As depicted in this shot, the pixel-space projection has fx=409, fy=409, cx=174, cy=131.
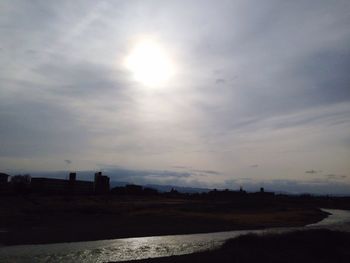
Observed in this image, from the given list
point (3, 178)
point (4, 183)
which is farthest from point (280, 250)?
point (3, 178)

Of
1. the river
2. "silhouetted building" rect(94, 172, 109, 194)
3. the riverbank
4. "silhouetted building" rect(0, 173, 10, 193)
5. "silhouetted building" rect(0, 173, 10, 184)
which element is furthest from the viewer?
"silhouetted building" rect(94, 172, 109, 194)

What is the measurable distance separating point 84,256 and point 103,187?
188ft

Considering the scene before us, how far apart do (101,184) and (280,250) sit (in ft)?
191

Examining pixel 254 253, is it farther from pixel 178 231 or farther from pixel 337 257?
pixel 178 231

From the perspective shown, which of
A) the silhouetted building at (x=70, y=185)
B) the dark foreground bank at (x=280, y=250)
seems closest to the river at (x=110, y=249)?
the dark foreground bank at (x=280, y=250)

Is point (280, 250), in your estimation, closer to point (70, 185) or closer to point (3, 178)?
point (70, 185)

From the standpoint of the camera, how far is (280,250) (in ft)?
85.4

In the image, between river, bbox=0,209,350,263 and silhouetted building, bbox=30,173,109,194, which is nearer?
river, bbox=0,209,350,263

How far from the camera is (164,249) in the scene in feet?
87.2

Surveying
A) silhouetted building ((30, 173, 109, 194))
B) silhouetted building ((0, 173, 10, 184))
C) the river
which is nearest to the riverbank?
the river

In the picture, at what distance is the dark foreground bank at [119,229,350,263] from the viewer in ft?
74.4

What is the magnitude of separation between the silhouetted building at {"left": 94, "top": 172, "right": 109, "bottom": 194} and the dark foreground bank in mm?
50370

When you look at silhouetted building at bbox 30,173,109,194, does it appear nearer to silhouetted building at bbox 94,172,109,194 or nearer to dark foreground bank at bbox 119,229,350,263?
silhouetted building at bbox 94,172,109,194

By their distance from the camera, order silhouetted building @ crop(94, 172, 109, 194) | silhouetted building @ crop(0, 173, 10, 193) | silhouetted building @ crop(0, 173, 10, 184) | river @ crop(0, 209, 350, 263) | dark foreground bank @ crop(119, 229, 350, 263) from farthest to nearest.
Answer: silhouetted building @ crop(94, 172, 109, 194)
silhouetted building @ crop(0, 173, 10, 184)
silhouetted building @ crop(0, 173, 10, 193)
dark foreground bank @ crop(119, 229, 350, 263)
river @ crop(0, 209, 350, 263)
